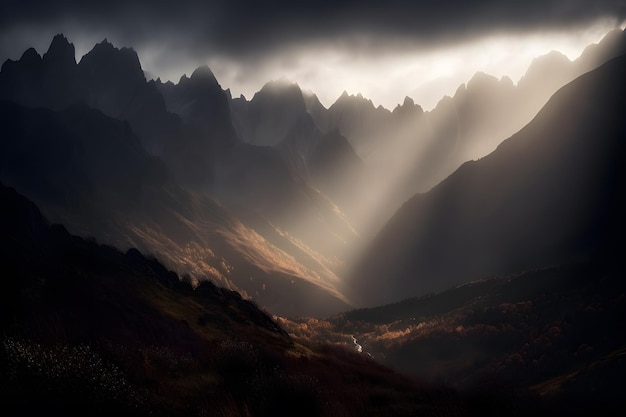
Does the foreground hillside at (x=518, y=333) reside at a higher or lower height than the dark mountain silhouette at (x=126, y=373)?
higher

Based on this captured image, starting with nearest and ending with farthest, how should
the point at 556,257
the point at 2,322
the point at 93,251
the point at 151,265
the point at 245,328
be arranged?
the point at 2,322
the point at 245,328
the point at 93,251
the point at 151,265
the point at 556,257

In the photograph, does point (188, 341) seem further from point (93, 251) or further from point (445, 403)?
point (93, 251)

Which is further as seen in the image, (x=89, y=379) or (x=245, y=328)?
(x=245, y=328)

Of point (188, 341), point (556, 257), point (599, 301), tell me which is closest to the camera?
point (188, 341)

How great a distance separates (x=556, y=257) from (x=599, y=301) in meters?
75.1

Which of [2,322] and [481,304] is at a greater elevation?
[481,304]

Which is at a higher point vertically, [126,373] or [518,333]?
[518,333]

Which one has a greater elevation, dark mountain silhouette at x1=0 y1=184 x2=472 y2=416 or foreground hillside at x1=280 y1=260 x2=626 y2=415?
foreground hillside at x1=280 y1=260 x2=626 y2=415

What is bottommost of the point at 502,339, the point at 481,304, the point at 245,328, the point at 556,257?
the point at 245,328

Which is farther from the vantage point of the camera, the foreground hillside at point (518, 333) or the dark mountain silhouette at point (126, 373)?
the foreground hillside at point (518, 333)

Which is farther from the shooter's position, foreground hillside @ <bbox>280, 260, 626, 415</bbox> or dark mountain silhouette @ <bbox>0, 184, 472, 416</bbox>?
foreground hillside @ <bbox>280, 260, 626, 415</bbox>

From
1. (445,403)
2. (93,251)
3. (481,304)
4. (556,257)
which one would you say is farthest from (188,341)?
(556,257)

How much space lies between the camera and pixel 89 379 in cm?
1130

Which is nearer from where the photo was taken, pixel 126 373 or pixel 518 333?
pixel 126 373
